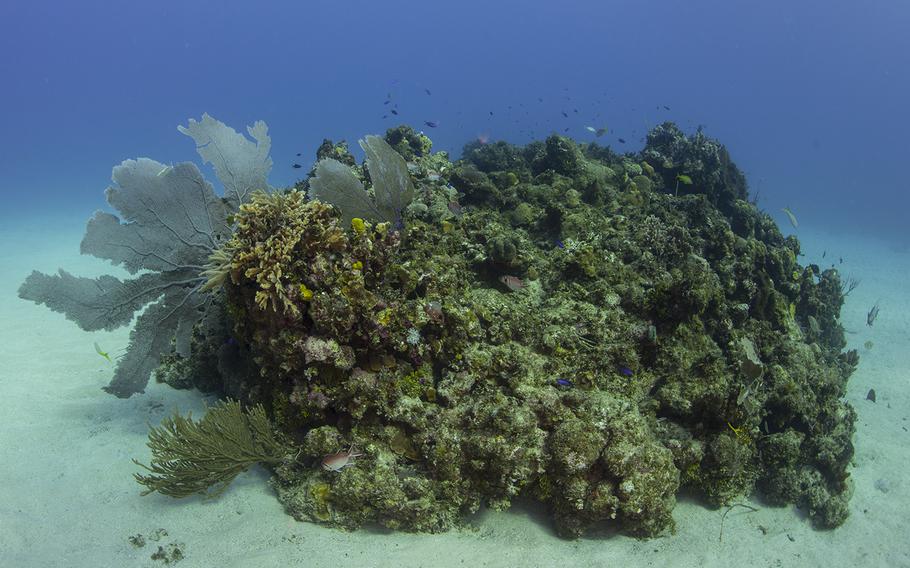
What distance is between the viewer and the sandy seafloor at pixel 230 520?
4492 millimetres

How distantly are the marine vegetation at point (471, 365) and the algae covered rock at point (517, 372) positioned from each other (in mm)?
25

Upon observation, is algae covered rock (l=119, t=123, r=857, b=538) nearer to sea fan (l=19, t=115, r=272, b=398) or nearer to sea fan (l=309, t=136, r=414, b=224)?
sea fan (l=309, t=136, r=414, b=224)

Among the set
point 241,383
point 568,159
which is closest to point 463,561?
point 241,383

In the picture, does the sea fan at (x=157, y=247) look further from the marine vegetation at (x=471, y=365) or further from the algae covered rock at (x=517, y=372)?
the algae covered rock at (x=517, y=372)

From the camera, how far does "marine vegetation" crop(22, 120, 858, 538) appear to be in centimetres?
484

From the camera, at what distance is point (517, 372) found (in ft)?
17.3

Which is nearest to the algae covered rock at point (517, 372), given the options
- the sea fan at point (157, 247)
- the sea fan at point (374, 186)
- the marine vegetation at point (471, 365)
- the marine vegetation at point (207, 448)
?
the marine vegetation at point (471, 365)

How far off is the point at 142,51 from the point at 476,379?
637 ft

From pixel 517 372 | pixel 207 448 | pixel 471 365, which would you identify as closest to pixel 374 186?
pixel 471 365

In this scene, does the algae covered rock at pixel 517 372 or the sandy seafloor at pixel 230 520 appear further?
the algae covered rock at pixel 517 372

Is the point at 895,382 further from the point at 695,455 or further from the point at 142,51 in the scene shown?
the point at 142,51

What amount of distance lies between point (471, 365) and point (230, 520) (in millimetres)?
3006

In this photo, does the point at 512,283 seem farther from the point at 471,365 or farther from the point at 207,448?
the point at 207,448

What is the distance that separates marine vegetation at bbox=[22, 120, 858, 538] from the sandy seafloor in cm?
22
